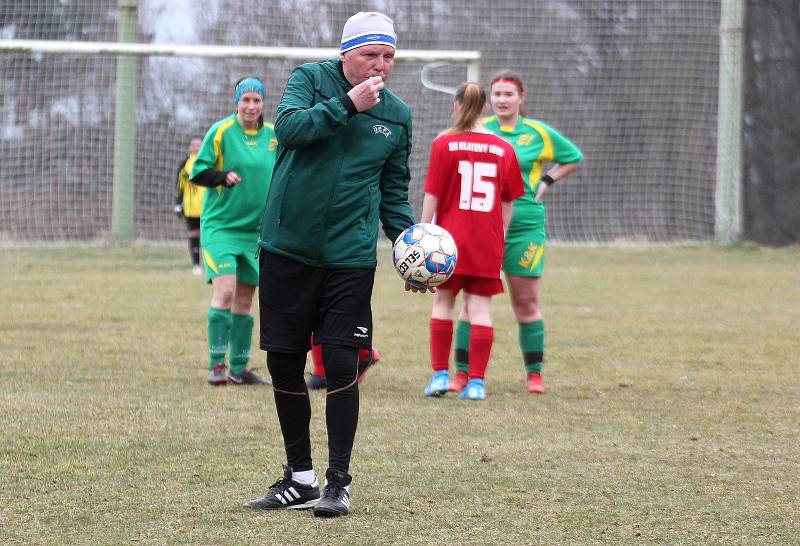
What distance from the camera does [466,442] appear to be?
607 centimetres

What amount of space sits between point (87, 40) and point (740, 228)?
11.3 m

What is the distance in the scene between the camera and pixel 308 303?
4676 millimetres

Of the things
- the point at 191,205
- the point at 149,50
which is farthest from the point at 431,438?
the point at 191,205

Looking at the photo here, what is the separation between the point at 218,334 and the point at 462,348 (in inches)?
61.1

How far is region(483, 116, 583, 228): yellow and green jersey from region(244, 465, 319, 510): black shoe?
11.6 ft

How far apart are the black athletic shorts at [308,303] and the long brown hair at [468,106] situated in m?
2.82

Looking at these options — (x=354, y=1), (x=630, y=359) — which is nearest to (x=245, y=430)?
(x=630, y=359)

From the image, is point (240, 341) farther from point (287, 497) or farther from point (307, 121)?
point (307, 121)

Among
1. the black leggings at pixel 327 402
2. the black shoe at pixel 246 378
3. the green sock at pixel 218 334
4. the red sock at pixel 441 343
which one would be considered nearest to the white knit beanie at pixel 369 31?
the black leggings at pixel 327 402

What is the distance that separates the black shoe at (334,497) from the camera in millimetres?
4527

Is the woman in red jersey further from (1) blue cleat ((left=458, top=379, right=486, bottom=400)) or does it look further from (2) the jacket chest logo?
(2) the jacket chest logo

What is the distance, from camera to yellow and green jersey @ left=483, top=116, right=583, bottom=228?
26.2ft

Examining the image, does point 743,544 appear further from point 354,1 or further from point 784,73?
point 784,73

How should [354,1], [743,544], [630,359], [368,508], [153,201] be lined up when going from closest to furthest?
[743,544] < [368,508] < [630,359] < [153,201] < [354,1]
